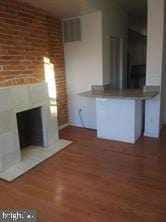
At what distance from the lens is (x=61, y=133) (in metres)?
4.25

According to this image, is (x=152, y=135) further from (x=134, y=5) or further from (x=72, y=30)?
(x=134, y=5)

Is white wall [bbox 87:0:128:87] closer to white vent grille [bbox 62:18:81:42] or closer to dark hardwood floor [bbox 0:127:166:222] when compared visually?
white vent grille [bbox 62:18:81:42]

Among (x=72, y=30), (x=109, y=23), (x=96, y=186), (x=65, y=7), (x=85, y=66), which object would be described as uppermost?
(x=65, y=7)

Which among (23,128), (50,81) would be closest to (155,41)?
(50,81)

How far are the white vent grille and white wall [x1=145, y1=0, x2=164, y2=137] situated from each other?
137cm

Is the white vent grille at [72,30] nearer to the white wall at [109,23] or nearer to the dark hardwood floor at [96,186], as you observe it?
the white wall at [109,23]

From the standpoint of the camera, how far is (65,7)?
340 cm

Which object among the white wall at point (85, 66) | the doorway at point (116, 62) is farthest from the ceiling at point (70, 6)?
the doorway at point (116, 62)

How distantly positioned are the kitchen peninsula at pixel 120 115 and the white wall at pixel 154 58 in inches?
6.5

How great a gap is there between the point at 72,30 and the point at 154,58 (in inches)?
68.2

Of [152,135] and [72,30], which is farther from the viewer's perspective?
[72,30]

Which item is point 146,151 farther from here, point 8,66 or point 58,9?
point 58,9

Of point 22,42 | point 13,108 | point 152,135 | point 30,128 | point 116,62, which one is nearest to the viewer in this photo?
point 13,108

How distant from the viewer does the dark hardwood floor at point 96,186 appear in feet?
6.44
